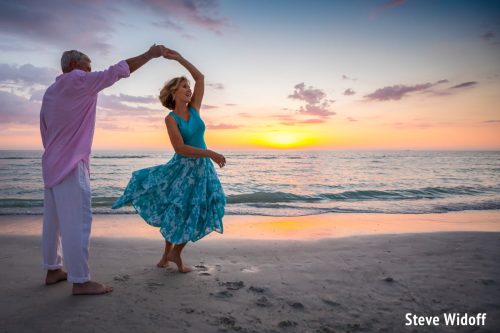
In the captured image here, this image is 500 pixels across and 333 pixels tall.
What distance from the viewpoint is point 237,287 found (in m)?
3.63

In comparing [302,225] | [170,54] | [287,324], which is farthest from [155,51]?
[302,225]

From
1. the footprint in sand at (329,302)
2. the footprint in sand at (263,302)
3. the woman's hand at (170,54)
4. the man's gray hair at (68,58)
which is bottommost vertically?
the footprint in sand at (263,302)

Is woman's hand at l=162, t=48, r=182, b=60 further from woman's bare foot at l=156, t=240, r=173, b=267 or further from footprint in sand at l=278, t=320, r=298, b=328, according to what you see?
footprint in sand at l=278, t=320, r=298, b=328

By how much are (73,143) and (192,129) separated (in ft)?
4.31

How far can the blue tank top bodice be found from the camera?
3.93m

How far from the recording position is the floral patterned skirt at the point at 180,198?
3.91m

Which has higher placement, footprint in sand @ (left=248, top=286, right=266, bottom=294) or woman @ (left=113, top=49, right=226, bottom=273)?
woman @ (left=113, top=49, right=226, bottom=273)

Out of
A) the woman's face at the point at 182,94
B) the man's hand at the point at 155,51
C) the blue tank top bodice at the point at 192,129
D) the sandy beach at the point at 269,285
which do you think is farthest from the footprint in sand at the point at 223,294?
the man's hand at the point at 155,51

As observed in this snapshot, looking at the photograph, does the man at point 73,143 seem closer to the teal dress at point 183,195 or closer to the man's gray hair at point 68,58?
the man's gray hair at point 68,58

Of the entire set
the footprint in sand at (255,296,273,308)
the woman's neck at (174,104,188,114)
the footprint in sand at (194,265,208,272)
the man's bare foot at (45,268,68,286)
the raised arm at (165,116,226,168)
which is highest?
the woman's neck at (174,104,188,114)

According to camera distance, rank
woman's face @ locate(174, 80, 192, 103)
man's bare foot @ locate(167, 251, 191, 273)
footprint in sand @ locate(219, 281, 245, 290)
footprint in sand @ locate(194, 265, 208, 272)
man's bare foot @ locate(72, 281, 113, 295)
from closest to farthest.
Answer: man's bare foot @ locate(72, 281, 113, 295)
footprint in sand @ locate(219, 281, 245, 290)
woman's face @ locate(174, 80, 192, 103)
man's bare foot @ locate(167, 251, 191, 273)
footprint in sand @ locate(194, 265, 208, 272)

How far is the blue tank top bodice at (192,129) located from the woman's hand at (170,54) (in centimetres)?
63

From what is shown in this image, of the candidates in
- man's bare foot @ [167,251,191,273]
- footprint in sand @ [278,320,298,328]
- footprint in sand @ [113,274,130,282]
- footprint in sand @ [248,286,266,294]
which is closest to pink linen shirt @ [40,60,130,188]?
footprint in sand @ [113,274,130,282]

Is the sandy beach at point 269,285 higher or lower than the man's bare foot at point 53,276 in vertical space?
lower
